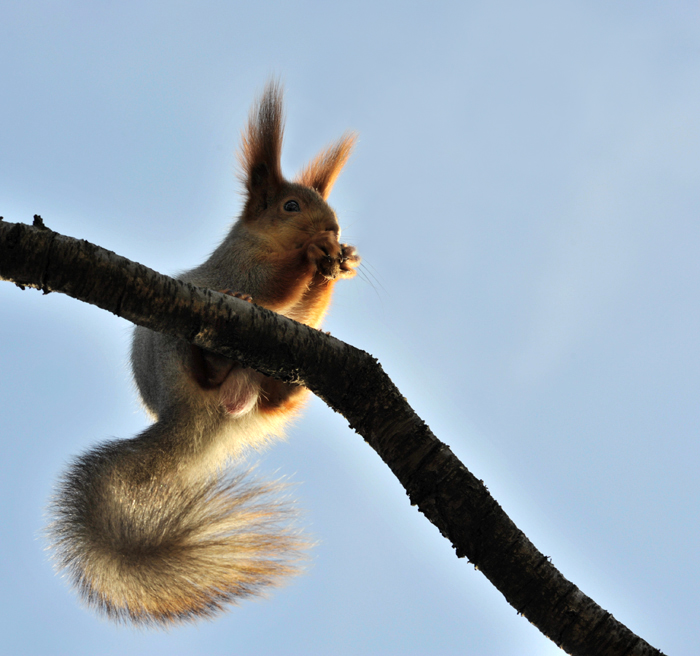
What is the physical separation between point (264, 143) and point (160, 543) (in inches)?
98.5

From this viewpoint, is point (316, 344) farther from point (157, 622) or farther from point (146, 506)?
point (157, 622)

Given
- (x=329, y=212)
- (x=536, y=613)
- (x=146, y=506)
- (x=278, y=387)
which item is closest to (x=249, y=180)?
(x=329, y=212)

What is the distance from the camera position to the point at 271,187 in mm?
3949

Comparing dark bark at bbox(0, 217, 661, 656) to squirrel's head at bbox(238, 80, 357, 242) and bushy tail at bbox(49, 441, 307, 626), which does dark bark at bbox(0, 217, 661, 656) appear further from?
squirrel's head at bbox(238, 80, 357, 242)

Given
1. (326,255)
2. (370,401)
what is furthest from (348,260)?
(370,401)

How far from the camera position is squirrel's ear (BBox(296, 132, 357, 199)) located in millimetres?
4477

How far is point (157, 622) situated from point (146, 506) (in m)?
0.58

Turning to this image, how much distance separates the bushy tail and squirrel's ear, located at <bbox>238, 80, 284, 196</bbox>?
1956 millimetres

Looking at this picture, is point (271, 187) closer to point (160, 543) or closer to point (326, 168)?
point (326, 168)

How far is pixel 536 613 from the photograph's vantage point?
2.06m

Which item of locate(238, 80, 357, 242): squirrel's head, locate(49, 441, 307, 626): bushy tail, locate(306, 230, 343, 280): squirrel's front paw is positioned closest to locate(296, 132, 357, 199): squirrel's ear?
locate(238, 80, 357, 242): squirrel's head

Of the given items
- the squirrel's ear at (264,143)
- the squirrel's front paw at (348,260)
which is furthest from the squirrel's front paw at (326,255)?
the squirrel's ear at (264,143)

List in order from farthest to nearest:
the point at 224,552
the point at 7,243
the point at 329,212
A: the point at 329,212 → the point at 224,552 → the point at 7,243

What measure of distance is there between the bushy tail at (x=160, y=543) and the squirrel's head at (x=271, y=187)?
1593 mm
